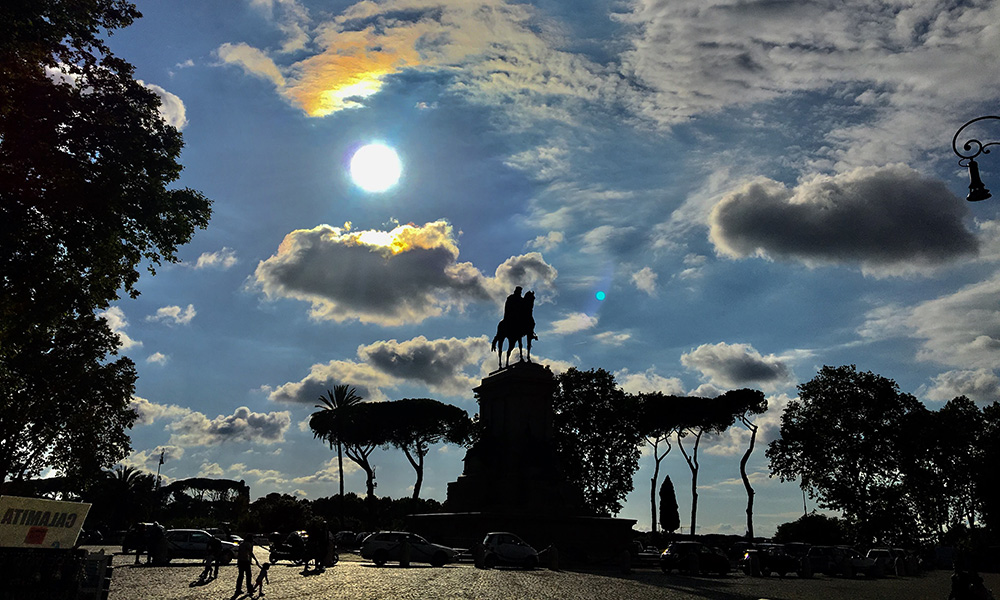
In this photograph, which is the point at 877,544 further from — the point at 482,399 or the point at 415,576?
the point at 415,576

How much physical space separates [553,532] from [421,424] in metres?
38.1

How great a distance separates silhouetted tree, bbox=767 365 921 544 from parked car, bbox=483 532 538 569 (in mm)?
34244

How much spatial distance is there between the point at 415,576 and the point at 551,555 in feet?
27.3

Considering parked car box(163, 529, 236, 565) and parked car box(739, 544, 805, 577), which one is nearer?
parked car box(163, 529, 236, 565)

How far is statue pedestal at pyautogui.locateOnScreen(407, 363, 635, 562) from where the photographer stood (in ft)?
107

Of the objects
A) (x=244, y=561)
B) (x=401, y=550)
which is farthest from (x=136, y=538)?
(x=244, y=561)

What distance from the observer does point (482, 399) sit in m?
38.6

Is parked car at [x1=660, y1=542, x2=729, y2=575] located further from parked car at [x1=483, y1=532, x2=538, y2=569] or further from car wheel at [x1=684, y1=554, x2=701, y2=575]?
parked car at [x1=483, y1=532, x2=538, y2=569]

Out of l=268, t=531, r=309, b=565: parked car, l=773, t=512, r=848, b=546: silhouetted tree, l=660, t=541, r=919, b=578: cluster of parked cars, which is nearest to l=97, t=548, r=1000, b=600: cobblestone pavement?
l=268, t=531, r=309, b=565: parked car

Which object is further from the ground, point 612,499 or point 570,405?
point 570,405

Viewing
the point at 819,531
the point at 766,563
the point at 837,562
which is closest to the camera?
the point at 766,563

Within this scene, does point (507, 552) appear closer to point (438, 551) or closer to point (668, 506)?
point (438, 551)

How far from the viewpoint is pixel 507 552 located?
27.1 m

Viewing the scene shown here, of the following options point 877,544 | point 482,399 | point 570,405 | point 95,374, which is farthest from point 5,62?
point 877,544
